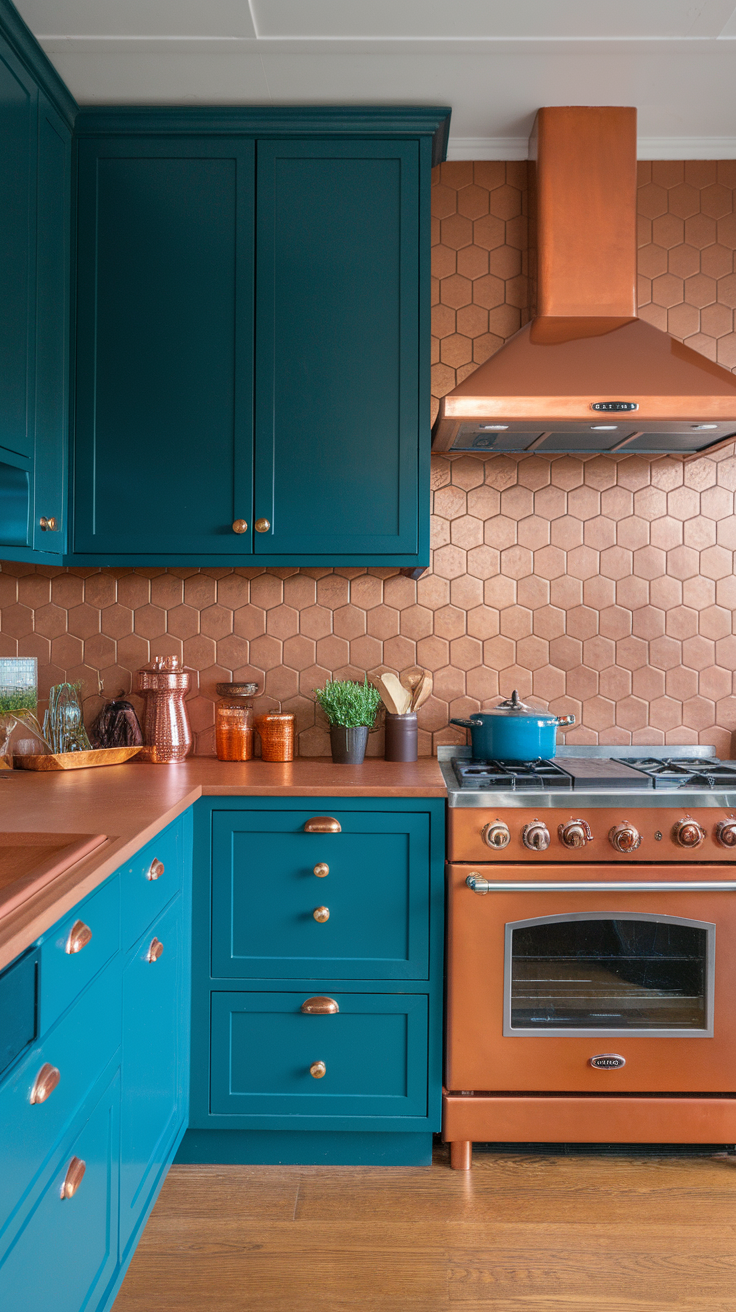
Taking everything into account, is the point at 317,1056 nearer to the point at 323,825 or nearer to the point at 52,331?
the point at 323,825

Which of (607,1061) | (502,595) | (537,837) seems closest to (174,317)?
(502,595)

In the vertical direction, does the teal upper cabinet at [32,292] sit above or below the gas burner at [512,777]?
above

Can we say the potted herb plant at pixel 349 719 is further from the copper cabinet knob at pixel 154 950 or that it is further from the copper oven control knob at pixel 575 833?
the copper cabinet knob at pixel 154 950

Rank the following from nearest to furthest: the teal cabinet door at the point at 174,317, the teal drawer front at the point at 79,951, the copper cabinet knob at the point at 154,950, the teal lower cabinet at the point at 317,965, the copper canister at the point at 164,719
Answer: the teal drawer front at the point at 79,951 < the copper cabinet knob at the point at 154,950 < the teal lower cabinet at the point at 317,965 < the teal cabinet door at the point at 174,317 < the copper canister at the point at 164,719

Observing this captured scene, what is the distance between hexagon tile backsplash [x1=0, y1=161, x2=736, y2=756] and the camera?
2549 mm

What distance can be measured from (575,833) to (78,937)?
121 cm

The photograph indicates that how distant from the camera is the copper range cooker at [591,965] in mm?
1987

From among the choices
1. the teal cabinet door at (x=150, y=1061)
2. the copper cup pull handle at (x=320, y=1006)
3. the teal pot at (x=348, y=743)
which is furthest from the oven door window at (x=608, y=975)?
the teal cabinet door at (x=150, y=1061)

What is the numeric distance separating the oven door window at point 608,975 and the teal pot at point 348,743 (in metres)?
0.66

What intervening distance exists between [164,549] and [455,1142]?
68.1 inches

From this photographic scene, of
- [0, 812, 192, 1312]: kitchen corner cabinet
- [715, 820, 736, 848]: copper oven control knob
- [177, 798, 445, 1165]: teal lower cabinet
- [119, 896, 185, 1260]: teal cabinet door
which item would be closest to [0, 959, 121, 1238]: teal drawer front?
[0, 812, 192, 1312]: kitchen corner cabinet

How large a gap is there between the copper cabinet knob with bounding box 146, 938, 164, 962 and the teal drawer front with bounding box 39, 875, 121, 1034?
22 centimetres

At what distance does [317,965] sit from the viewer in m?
2.01

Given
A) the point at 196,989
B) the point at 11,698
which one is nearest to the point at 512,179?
the point at 11,698
